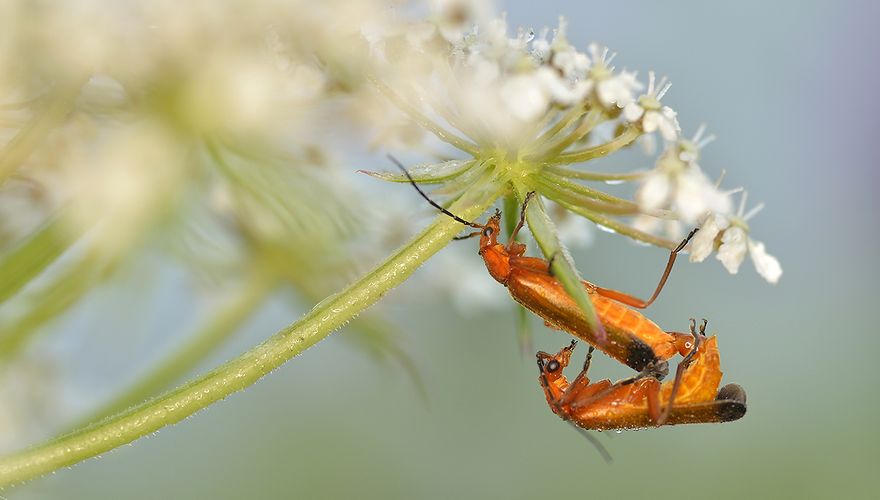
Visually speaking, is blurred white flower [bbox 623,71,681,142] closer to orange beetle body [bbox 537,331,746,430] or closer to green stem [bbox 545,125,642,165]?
green stem [bbox 545,125,642,165]

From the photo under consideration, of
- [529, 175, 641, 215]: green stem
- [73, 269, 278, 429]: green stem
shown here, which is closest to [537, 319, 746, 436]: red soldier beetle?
[529, 175, 641, 215]: green stem

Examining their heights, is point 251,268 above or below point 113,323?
above

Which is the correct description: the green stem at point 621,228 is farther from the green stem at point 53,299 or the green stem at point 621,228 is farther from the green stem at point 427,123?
the green stem at point 53,299

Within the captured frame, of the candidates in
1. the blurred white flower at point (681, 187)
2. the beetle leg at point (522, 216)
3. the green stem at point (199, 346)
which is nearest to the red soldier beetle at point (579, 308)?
the beetle leg at point (522, 216)

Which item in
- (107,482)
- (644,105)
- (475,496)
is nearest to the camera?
(644,105)

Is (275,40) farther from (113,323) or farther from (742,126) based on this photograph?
(742,126)

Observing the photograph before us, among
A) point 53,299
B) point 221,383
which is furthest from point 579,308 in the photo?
point 53,299

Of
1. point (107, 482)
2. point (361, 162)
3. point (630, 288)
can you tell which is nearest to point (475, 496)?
point (630, 288)
